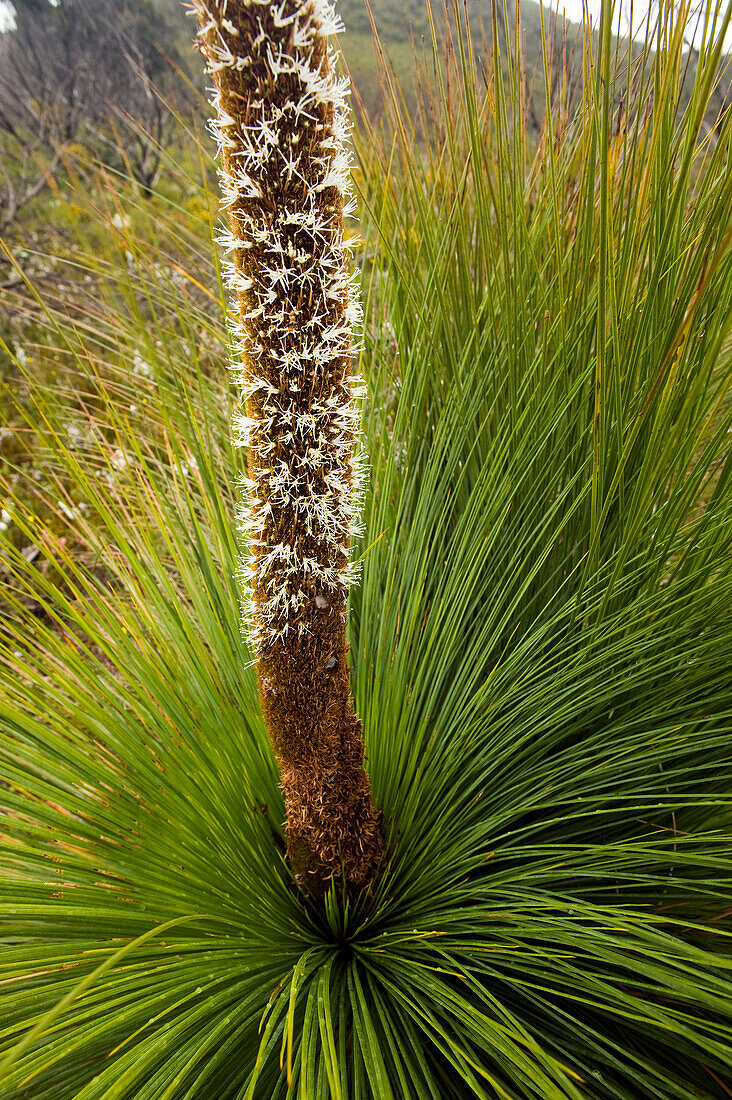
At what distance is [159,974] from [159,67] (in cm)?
1299

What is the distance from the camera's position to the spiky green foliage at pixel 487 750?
0.72 meters

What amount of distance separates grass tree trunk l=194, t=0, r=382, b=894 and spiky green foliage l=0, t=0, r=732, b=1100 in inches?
7.1

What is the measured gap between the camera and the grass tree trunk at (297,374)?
0.60m

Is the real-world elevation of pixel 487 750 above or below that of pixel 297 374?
below

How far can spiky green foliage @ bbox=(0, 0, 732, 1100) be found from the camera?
28.4 inches

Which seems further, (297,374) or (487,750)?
(487,750)

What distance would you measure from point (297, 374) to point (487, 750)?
648 millimetres

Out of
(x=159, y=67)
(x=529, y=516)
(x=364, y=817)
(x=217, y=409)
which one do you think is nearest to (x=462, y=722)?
(x=364, y=817)

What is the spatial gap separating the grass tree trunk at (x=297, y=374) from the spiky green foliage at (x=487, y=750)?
0.18m

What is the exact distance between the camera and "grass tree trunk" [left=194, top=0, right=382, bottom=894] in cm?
60

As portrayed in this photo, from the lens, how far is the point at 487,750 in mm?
1014

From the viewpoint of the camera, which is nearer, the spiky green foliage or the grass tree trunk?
the grass tree trunk

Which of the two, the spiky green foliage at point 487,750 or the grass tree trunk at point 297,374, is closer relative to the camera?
the grass tree trunk at point 297,374

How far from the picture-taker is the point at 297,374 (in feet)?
2.33
